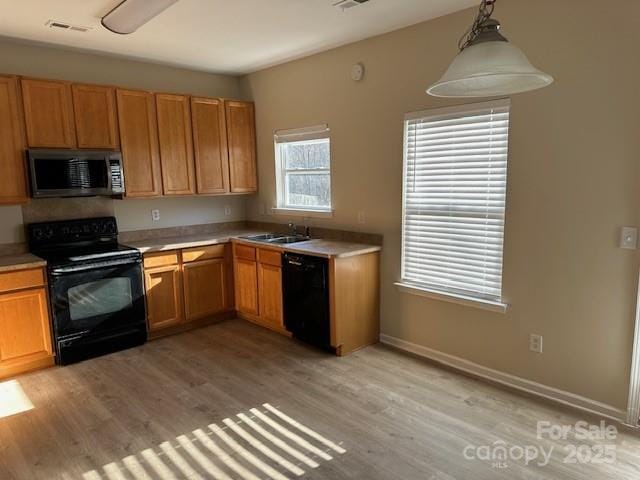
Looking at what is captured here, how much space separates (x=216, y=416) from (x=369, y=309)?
162cm

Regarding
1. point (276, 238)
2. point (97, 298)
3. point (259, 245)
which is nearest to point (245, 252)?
point (259, 245)

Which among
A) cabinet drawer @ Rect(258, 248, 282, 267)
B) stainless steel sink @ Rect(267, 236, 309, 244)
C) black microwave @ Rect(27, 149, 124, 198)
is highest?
black microwave @ Rect(27, 149, 124, 198)

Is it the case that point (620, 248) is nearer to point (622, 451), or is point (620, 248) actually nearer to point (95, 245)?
point (622, 451)

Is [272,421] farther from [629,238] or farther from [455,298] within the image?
[629,238]

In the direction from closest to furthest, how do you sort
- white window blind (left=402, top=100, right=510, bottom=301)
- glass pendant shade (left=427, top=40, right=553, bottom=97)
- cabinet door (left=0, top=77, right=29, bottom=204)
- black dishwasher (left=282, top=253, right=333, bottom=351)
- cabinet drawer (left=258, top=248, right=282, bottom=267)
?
1. glass pendant shade (left=427, top=40, right=553, bottom=97)
2. white window blind (left=402, top=100, right=510, bottom=301)
3. cabinet door (left=0, top=77, right=29, bottom=204)
4. black dishwasher (left=282, top=253, right=333, bottom=351)
5. cabinet drawer (left=258, top=248, right=282, bottom=267)

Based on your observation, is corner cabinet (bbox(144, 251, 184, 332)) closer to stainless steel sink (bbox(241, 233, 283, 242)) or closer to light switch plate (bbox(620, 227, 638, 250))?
stainless steel sink (bbox(241, 233, 283, 242))

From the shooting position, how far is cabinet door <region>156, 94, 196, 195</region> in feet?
14.1

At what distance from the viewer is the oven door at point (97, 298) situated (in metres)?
3.51

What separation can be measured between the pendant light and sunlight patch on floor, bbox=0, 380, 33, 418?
330 centimetres

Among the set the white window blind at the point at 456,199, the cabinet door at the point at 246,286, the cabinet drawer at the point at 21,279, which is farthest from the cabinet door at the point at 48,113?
the white window blind at the point at 456,199

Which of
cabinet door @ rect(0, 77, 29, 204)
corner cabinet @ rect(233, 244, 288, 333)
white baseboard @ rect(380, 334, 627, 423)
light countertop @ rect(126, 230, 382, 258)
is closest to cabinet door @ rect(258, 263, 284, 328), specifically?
corner cabinet @ rect(233, 244, 288, 333)

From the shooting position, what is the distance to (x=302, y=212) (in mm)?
4578

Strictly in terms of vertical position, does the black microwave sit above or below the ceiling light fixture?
below

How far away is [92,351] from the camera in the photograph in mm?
3736
